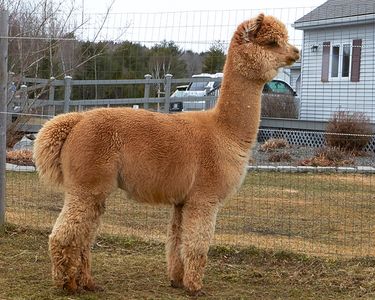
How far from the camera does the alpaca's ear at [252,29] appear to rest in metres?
5.34

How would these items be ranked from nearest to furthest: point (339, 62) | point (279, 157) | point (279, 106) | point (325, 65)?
point (279, 157)
point (279, 106)
point (339, 62)
point (325, 65)

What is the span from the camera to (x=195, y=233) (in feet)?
17.1

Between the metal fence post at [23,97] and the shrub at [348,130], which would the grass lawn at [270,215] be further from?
the shrub at [348,130]

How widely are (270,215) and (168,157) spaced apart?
432 cm

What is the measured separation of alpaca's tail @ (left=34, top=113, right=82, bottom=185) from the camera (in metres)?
5.18

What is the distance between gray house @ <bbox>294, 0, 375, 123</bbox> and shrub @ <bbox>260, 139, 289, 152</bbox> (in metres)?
2.81

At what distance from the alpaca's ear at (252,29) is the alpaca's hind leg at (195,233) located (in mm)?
1287

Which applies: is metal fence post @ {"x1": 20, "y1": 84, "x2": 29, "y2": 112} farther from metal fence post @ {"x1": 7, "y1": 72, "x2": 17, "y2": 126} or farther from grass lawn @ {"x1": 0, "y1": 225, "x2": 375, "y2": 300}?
grass lawn @ {"x1": 0, "y1": 225, "x2": 375, "y2": 300}

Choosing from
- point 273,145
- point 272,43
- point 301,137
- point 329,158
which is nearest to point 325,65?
point 301,137

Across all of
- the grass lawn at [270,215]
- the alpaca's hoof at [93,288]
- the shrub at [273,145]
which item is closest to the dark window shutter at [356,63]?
the shrub at [273,145]

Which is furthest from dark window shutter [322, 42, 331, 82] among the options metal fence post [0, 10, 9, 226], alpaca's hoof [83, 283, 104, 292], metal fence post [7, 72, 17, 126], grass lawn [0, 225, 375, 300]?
alpaca's hoof [83, 283, 104, 292]

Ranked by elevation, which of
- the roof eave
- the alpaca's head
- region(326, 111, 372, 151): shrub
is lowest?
region(326, 111, 372, 151): shrub

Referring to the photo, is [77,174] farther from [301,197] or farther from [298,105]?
[298,105]

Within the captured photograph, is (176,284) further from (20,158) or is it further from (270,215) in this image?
(20,158)
